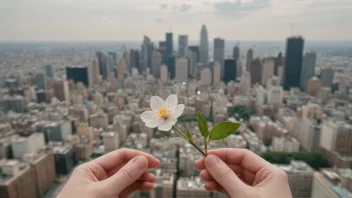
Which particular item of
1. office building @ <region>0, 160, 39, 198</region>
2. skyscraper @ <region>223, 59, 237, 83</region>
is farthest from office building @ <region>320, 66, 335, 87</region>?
office building @ <region>0, 160, 39, 198</region>

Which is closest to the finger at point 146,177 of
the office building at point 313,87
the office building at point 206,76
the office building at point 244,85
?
the office building at point 206,76

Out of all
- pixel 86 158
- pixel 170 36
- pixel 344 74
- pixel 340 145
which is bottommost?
pixel 86 158

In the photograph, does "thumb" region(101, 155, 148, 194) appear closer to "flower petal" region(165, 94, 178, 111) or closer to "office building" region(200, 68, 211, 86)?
"flower petal" region(165, 94, 178, 111)

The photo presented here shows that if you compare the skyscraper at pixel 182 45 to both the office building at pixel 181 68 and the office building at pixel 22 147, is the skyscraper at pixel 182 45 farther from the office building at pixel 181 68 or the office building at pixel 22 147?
the office building at pixel 22 147

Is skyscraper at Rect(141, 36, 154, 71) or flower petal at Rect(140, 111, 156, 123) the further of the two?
skyscraper at Rect(141, 36, 154, 71)

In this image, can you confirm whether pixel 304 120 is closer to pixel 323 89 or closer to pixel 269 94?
pixel 269 94

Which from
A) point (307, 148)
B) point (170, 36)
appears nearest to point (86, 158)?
point (307, 148)

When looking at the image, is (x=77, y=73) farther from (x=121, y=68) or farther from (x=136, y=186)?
(x=136, y=186)
